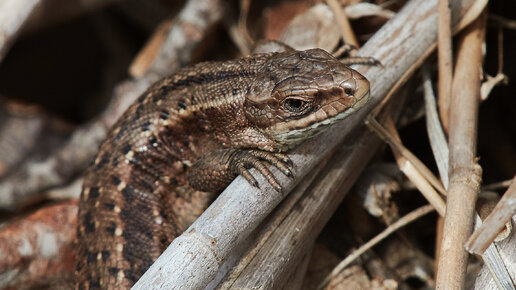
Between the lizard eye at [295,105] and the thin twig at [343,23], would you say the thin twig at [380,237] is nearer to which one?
the lizard eye at [295,105]

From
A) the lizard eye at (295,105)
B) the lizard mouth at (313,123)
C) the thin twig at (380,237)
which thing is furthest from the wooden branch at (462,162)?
the lizard eye at (295,105)

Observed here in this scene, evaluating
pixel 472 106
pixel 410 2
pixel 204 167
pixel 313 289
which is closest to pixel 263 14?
pixel 410 2

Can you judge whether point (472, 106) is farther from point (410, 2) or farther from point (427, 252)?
point (427, 252)

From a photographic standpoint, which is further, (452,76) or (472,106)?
(452,76)

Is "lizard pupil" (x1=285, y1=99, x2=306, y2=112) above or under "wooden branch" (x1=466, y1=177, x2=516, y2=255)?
above

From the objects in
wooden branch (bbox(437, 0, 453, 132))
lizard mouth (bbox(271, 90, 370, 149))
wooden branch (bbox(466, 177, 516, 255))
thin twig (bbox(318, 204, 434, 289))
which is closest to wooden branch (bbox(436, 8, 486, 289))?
wooden branch (bbox(437, 0, 453, 132))

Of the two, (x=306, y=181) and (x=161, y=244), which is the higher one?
(x=161, y=244)

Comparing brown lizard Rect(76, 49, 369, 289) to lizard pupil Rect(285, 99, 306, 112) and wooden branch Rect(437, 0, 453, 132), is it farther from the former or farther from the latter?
wooden branch Rect(437, 0, 453, 132)

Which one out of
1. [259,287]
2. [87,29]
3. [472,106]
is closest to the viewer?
[259,287]
